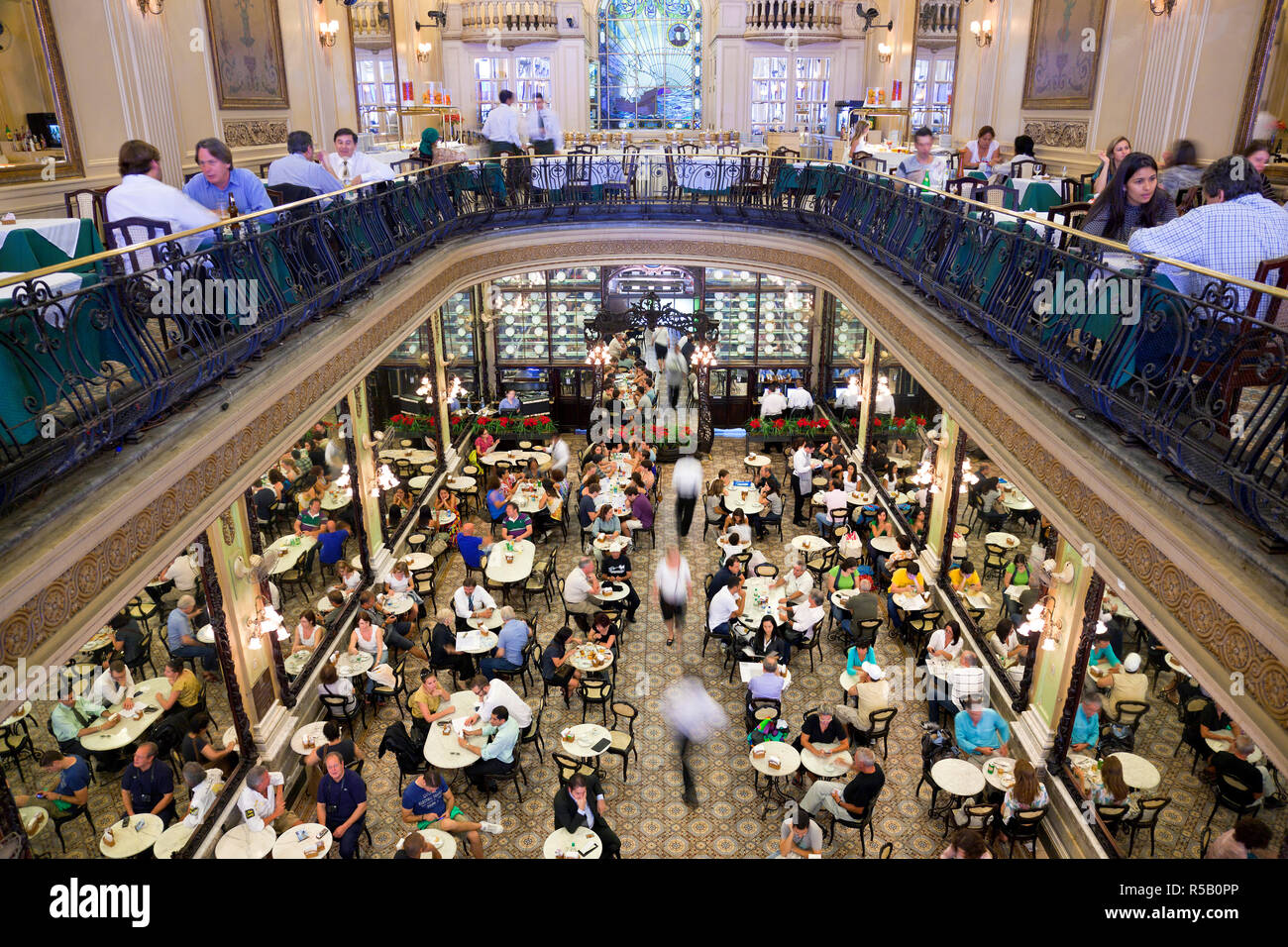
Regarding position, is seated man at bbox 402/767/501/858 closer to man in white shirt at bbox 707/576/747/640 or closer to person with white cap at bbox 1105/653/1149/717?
man in white shirt at bbox 707/576/747/640

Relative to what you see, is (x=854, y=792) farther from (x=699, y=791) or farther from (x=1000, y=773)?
(x=699, y=791)

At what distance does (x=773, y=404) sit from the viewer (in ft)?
50.2

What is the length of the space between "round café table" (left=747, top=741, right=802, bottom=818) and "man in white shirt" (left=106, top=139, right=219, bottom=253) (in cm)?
593

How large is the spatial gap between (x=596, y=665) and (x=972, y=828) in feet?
12.2

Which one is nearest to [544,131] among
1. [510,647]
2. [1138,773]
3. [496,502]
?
[496,502]

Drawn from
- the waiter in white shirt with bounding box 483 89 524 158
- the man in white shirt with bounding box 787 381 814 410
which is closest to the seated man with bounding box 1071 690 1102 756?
the man in white shirt with bounding box 787 381 814 410

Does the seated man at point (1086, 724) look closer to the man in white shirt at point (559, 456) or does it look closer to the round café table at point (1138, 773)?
the round café table at point (1138, 773)

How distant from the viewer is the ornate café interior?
4.04 m

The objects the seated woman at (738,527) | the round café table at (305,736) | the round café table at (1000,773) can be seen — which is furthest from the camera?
the seated woman at (738,527)

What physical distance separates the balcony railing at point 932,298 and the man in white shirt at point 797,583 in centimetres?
340

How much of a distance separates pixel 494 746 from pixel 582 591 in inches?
105

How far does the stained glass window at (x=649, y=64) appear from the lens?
20.1m

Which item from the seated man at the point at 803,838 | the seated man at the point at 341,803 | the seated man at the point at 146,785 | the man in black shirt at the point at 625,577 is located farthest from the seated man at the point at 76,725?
the seated man at the point at 803,838

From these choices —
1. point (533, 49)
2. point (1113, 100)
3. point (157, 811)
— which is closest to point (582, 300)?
point (533, 49)
